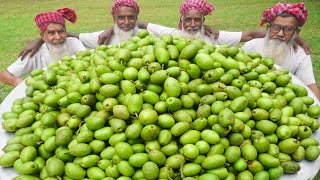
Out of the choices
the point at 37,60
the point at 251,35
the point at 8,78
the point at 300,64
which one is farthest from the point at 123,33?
the point at 300,64

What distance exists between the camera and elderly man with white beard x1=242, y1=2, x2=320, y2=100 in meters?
5.30

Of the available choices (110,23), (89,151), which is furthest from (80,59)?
(110,23)

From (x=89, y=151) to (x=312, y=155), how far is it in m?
1.95

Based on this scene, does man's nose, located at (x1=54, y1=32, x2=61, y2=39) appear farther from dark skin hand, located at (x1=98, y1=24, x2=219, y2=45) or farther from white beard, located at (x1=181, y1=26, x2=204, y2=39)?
white beard, located at (x1=181, y1=26, x2=204, y2=39)

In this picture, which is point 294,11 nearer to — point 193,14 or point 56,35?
point 193,14

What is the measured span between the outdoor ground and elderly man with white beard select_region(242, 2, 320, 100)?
8.45 ft

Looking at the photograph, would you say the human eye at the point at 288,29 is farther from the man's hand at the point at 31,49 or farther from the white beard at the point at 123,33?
the man's hand at the point at 31,49

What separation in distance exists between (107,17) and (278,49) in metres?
13.4

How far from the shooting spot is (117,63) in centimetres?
327

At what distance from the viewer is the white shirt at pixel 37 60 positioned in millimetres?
5883

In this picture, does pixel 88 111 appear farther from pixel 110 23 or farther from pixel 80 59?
pixel 110 23

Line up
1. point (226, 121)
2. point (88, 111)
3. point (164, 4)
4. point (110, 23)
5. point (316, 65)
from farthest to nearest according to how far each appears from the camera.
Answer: point (164, 4), point (110, 23), point (316, 65), point (88, 111), point (226, 121)

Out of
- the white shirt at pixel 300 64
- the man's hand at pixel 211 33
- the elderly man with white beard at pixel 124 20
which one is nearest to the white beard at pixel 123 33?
the elderly man with white beard at pixel 124 20

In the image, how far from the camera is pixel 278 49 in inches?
223
